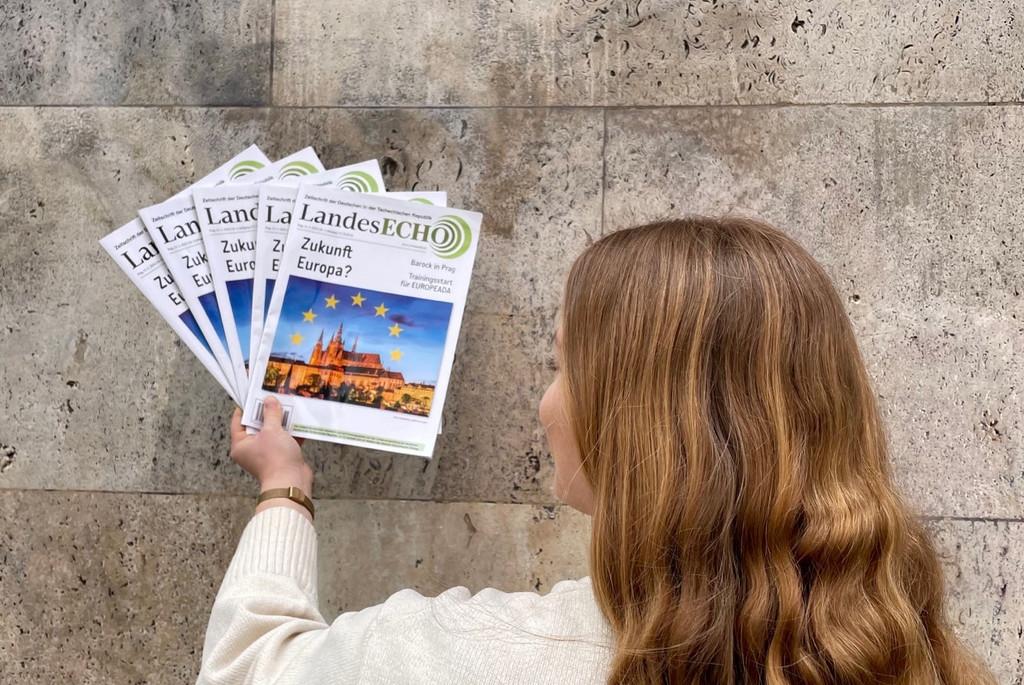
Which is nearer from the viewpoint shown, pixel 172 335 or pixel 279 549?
pixel 279 549

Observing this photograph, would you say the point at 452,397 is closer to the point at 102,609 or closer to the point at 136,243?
the point at 136,243

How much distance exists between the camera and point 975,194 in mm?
2227

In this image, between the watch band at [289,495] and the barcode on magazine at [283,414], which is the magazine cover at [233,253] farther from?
the watch band at [289,495]

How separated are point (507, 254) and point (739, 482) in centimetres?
113

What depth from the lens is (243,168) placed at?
86.5 inches

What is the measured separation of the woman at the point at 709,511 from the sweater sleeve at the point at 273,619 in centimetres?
Answer: 3

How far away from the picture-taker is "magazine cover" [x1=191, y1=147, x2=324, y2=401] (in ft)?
6.65

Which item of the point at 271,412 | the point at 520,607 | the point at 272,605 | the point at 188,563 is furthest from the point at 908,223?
the point at 188,563

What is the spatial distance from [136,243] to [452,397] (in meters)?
0.84

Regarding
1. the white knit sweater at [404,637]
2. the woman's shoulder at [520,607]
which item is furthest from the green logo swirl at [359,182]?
the woman's shoulder at [520,607]

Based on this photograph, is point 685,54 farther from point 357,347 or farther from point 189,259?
point 189,259

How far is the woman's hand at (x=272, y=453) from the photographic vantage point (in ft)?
6.23

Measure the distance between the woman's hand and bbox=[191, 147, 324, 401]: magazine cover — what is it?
0.09 meters

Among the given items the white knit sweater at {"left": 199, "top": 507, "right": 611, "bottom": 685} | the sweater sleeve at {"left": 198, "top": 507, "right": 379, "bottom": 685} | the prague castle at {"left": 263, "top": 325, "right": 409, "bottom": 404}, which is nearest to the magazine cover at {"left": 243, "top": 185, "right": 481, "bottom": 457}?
the prague castle at {"left": 263, "top": 325, "right": 409, "bottom": 404}
